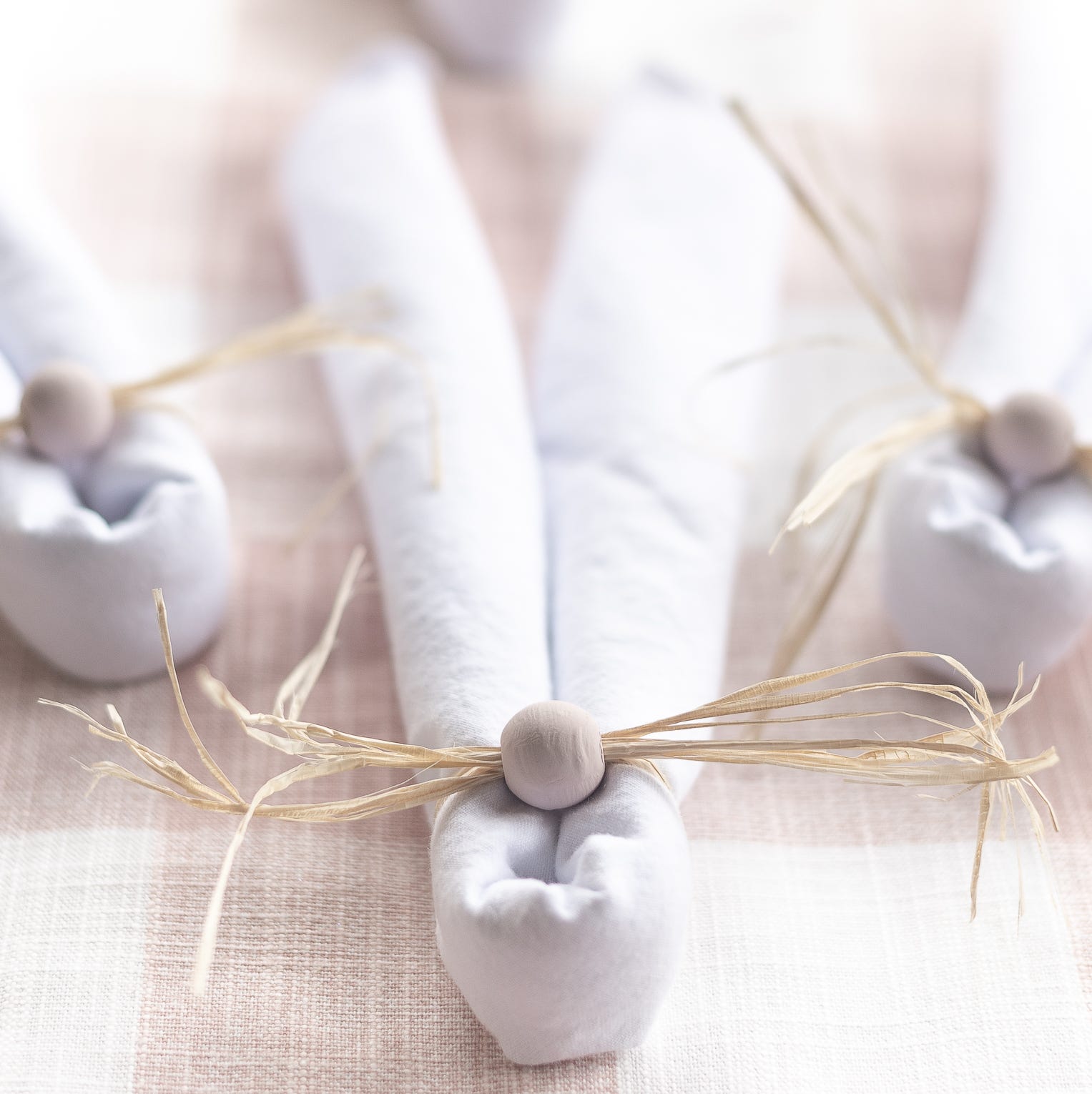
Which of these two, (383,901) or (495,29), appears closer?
(383,901)

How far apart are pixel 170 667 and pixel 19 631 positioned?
0.14 m

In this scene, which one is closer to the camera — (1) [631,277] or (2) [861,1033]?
(2) [861,1033]

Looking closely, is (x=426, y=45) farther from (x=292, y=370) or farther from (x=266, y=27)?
(x=292, y=370)

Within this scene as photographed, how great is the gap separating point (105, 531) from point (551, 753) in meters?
0.21

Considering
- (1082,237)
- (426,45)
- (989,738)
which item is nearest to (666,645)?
(989,738)

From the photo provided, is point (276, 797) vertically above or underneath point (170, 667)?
underneath

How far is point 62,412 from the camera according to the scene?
0.53 meters

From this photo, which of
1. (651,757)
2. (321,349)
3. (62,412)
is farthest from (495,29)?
(651,757)

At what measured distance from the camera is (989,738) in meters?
0.45

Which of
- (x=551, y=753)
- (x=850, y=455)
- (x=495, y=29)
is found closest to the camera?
(x=551, y=753)

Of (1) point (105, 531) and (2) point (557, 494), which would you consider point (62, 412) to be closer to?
(1) point (105, 531)

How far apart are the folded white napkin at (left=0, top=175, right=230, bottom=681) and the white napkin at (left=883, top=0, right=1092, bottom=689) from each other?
1.01 feet

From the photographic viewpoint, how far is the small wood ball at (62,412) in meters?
0.53

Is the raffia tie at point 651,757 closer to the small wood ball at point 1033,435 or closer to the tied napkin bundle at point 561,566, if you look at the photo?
the tied napkin bundle at point 561,566
